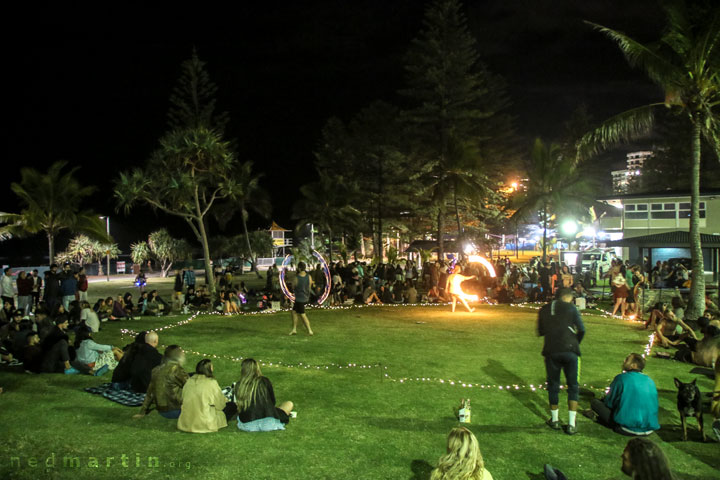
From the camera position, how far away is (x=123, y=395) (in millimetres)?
8289

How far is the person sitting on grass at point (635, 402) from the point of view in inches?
257

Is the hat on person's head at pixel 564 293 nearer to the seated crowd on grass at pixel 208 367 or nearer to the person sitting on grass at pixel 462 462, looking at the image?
the seated crowd on grass at pixel 208 367

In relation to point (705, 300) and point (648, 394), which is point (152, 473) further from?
point (705, 300)

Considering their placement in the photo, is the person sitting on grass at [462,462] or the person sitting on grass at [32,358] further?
the person sitting on grass at [32,358]

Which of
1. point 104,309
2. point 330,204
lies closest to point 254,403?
point 104,309

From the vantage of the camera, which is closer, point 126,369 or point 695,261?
point 126,369

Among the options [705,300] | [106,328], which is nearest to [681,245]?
[705,300]

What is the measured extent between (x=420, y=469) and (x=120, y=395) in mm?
4987

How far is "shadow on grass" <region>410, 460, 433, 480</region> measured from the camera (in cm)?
562

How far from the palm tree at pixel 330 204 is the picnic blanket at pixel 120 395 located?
25.7 metres

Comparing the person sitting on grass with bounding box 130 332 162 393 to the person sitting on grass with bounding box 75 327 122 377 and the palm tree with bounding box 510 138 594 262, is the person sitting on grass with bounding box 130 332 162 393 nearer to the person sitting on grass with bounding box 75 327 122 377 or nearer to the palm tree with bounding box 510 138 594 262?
the person sitting on grass with bounding box 75 327 122 377

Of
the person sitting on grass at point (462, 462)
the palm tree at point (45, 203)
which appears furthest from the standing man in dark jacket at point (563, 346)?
the palm tree at point (45, 203)

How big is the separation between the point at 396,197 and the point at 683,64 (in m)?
21.6

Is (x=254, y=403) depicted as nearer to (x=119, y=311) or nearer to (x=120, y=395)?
(x=120, y=395)
